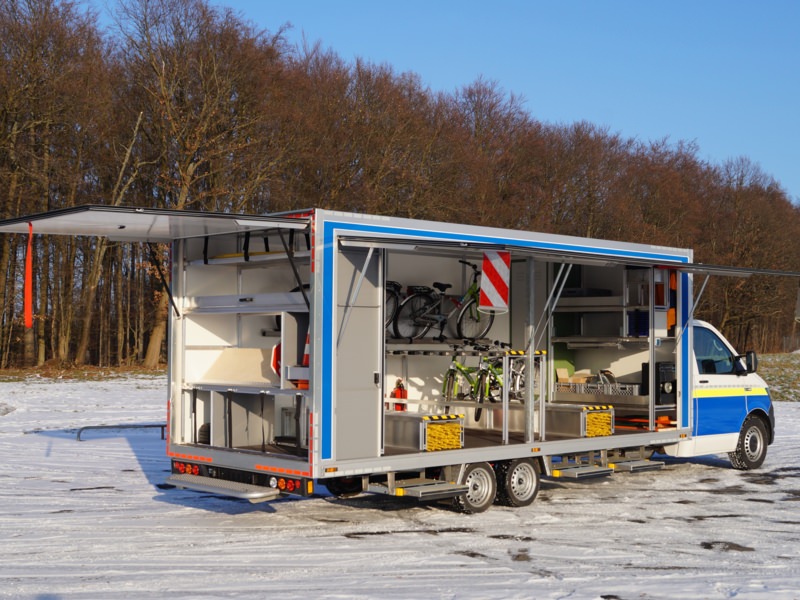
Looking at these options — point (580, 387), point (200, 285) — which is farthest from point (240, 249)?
point (580, 387)

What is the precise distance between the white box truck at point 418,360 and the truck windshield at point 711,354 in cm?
3

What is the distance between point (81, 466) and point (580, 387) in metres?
6.31

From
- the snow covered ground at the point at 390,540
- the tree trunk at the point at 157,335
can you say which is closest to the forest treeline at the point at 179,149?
the tree trunk at the point at 157,335

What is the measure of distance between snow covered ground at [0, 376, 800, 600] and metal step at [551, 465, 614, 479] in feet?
1.04

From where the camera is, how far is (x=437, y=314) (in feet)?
39.2

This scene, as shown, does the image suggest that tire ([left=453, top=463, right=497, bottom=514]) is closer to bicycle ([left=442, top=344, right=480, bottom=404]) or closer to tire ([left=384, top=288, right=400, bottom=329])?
bicycle ([left=442, top=344, right=480, bottom=404])

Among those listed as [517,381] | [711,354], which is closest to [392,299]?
[517,381]

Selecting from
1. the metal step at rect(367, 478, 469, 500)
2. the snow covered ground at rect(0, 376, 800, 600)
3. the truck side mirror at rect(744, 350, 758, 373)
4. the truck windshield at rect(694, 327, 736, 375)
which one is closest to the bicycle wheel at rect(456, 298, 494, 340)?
the snow covered ground at rect(0, 376, 800, 600)

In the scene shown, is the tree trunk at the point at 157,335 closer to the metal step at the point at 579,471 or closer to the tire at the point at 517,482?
the metal step at the point at 579,471

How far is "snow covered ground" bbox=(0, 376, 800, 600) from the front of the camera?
7094mm

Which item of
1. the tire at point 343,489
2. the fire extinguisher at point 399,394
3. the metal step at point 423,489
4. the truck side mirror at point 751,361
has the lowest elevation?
the tire at point 343,489

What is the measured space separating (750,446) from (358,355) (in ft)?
23.0

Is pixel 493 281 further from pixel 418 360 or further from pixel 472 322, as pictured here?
pixel 472 322

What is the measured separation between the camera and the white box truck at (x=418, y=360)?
869 centimetres
